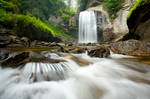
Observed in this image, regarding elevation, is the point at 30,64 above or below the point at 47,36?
below

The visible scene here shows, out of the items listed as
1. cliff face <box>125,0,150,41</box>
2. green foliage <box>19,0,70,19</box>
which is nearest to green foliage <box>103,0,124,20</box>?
cliff face <box>125,0,150,41</box>

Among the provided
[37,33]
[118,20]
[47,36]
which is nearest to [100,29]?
[118,20]

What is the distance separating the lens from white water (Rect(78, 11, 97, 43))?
53.2 ft

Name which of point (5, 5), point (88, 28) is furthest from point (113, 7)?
point (5, 5)

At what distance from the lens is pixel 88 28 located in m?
17.0

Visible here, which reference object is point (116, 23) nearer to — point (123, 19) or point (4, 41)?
point (123, 19)

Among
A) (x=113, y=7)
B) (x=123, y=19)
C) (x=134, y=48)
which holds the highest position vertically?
(x=113, y=7)

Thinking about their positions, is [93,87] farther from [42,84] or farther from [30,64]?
[30,64]

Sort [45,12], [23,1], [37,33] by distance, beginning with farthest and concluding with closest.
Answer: [45,12] < [23,1] < [37,33]

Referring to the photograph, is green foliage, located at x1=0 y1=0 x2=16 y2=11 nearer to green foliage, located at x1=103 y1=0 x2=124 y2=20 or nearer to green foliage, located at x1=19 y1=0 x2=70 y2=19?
green foliage, located at x1=19 y1=0 x2=70 y2=19

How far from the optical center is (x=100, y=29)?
15.6 metres

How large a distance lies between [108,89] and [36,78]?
1.57 metres

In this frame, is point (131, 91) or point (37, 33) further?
point (37, 33)

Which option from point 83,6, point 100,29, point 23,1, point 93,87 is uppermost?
point 83,6
